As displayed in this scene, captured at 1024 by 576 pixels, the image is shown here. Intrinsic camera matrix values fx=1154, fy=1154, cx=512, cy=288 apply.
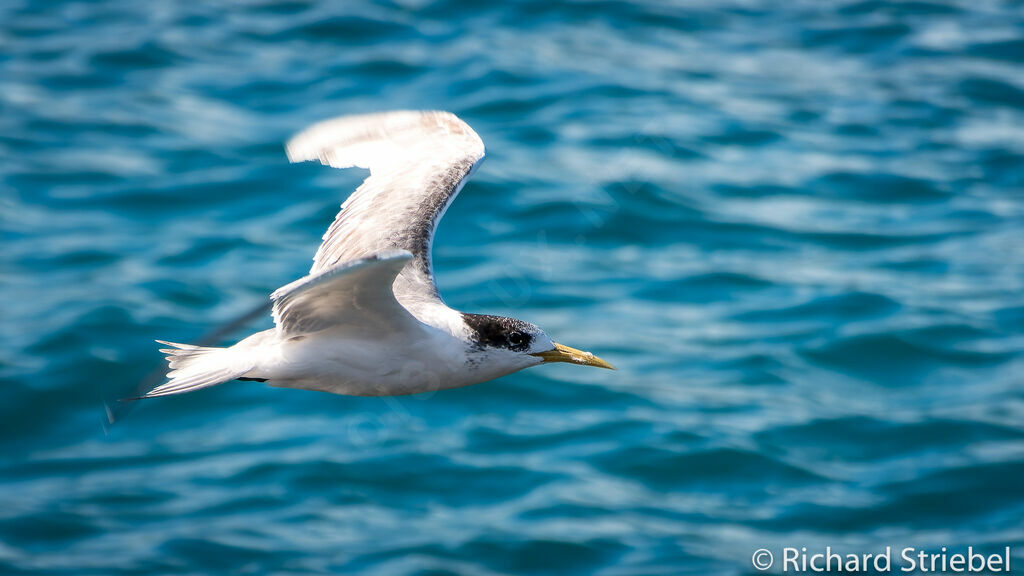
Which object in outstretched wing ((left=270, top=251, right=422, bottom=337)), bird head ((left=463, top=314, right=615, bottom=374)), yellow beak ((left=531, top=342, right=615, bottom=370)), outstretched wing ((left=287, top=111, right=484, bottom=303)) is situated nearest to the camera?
outstretched wing ((left=270, top=251, right=422, bottom=337))

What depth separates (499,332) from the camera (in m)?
6.65

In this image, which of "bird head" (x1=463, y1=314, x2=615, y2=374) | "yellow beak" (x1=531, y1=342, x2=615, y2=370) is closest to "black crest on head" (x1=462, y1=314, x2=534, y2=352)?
"bird head" (x1=463, y1=314, x2=615, y2=374)

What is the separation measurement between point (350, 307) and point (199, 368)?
0.96 m

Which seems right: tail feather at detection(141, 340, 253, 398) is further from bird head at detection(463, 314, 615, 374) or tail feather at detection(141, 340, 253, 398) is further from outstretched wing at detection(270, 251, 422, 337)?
bird head at detection(463, 314, 615, 374)

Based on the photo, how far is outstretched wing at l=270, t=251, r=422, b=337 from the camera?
5.93 meters

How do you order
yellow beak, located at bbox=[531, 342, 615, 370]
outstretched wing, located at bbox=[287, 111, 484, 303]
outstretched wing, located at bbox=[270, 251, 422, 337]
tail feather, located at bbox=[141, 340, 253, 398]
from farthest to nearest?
outstretched wing, located at bbox=[287, 111, 484, 303] → yellow beak, located at bbox=[531, 342, 615, 370] → tail feather, located at bbox=[141, 340, 253, 398] → outstretched wing, located at bbox=[270, 251, 422, 337]

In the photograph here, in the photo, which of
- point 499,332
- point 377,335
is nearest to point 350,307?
point 377,335

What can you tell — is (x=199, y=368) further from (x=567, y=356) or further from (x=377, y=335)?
(x=567, y=356)

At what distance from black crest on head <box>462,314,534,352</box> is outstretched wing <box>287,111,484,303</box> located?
0.46 meters

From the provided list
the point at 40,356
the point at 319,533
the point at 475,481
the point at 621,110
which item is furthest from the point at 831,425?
the point at 40,356

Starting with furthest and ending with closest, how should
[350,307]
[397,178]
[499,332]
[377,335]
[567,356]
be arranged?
1. [397,178]
2. [567,356]
3. [499,332]
4. [377,335]
5. [350,307]

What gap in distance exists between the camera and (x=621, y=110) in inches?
691

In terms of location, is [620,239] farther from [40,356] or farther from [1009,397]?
[40,356]

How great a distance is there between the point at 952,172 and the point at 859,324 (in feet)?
14.2
